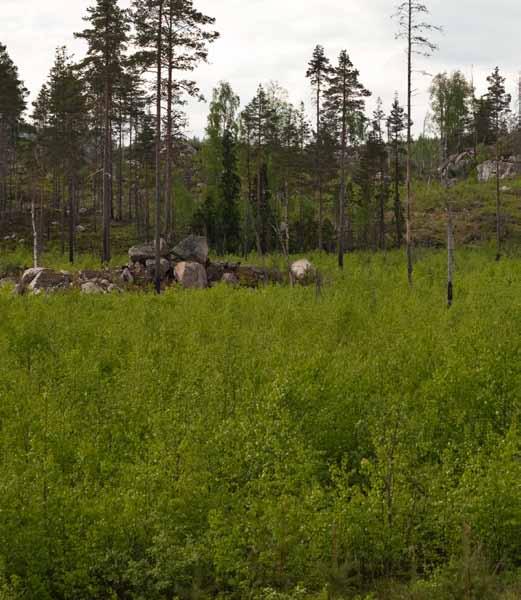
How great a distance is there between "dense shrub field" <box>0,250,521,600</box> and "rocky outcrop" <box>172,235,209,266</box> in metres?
15.7

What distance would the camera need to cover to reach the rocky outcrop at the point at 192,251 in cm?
2722

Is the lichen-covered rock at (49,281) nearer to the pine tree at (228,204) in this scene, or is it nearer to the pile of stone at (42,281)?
the pile of stone at (42,281)

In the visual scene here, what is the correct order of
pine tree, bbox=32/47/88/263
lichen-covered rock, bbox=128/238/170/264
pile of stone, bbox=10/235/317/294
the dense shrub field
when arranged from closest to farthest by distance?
the dense shrub field, pile of stone, bbox=10/235/317/294, lichen-covered rock, bbox=128/238/170/264, pine tree, bbox=32/47/88/263

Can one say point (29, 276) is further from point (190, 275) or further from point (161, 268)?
point (190, 275)

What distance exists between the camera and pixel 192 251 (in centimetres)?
2730

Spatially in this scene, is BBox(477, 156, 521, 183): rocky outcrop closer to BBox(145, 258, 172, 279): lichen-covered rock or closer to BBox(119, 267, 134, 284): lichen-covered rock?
BBox(145, 258, 172, 279): lichen-covered rock

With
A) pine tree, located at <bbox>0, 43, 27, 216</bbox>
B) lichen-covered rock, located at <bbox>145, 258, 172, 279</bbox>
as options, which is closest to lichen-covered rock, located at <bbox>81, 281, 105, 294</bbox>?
lichen-covered rock, located at <bbox>145, 258, 172, 279</bbox>

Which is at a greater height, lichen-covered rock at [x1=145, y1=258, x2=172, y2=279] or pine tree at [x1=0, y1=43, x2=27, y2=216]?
pine tree at [x1=0, y1=43, x2=27, y2=216]

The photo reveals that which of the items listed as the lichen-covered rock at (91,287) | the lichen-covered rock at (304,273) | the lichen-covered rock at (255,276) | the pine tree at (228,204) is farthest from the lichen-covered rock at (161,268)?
the pine tree at (228,204)

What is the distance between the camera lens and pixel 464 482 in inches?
220

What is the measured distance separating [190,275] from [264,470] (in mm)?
20186

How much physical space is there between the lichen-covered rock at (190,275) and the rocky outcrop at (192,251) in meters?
1.14

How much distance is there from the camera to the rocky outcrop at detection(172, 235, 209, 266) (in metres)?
27.2

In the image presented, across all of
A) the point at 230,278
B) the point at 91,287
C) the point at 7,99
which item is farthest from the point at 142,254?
the point at 7,99
